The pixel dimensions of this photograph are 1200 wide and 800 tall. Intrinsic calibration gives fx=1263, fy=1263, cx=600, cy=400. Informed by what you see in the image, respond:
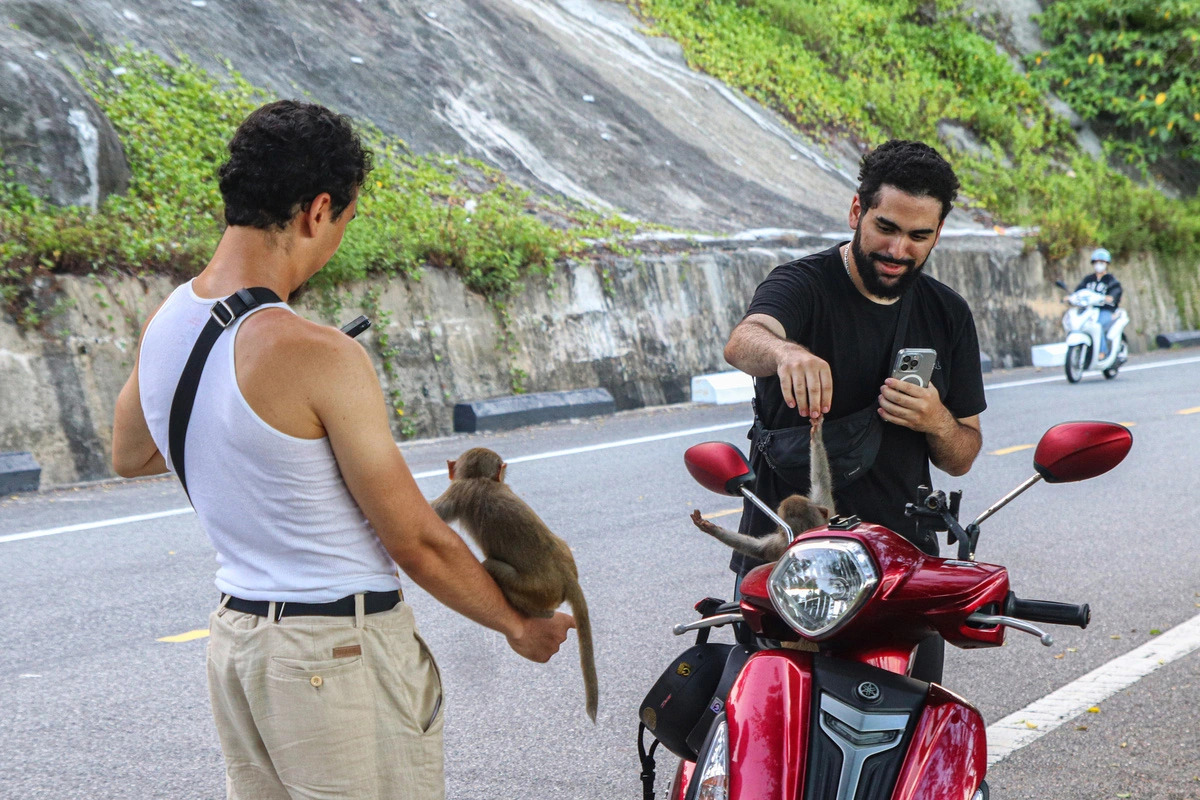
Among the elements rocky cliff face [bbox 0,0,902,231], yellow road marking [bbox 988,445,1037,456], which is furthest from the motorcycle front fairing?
rocky cliff face [bbox 0,0,902,231]

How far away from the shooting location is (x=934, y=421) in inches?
121

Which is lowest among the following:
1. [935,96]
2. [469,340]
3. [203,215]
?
[469,340]

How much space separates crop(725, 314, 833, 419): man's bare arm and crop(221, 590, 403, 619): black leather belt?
899 mm

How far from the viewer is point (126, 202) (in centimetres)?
1391

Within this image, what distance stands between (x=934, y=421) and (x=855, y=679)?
0.98 m

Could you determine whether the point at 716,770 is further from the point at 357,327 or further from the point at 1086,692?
the point at 1086,692

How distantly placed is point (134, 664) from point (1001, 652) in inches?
158

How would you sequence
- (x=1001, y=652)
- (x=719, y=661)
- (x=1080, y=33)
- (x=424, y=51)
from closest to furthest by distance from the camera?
(x=719, y=661) < (x=1001, y=652) < (x=424, y=51) < (x=1080, y=33)

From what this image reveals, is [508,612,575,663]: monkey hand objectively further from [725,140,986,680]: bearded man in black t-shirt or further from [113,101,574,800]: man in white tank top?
[725,140,986,680]: bearded man in black t-shirt

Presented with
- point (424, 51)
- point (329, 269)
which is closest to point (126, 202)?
point (329, 269)

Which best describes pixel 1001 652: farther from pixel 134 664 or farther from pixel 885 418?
pixel 134 664

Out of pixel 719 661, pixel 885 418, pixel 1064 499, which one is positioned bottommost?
pixel 1064 499

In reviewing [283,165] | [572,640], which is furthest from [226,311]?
[572,640]

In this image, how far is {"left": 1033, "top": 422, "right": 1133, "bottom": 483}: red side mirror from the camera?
2553 mm
